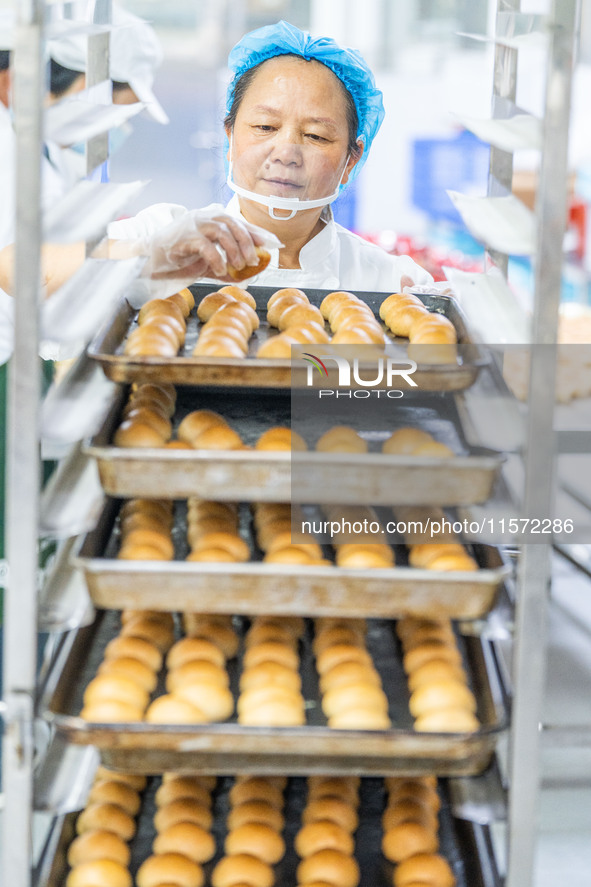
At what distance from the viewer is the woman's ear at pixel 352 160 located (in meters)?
2.50

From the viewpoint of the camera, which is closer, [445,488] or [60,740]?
[445,488]

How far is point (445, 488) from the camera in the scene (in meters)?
1.15

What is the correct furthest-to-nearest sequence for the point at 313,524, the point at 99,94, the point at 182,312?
the point at 99,94, the point at 182,312, the point at 313,524

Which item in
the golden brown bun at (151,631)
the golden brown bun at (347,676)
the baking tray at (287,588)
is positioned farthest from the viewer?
the golden brown bun at (151,631)

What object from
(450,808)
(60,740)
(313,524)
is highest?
(313,524)

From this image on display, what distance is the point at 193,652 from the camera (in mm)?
1267

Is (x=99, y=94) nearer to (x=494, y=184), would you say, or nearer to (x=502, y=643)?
(x=494, y=184)

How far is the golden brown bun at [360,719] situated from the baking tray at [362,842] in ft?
0.93

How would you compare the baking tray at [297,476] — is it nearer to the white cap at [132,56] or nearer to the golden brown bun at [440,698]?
the golden brown bun at [440,698]

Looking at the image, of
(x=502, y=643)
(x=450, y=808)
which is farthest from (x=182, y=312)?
(x=450, y=808)

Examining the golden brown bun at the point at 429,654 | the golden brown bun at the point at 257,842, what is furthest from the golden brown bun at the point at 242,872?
the golden brown bun at the point at 429,654

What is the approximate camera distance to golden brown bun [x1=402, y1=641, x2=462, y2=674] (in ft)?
4.22

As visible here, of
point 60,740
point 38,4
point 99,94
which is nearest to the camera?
point 38,4

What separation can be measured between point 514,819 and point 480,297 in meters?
0.77
